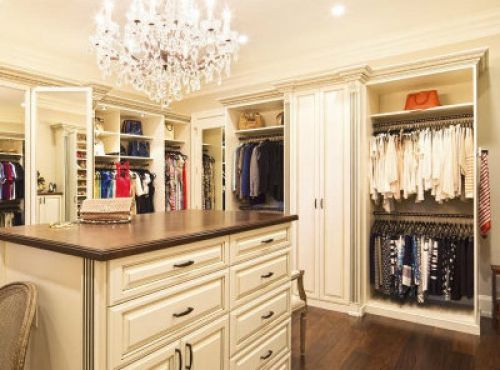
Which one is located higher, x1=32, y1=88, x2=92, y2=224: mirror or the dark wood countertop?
x1=32, y1=88, x2=92, y2=224: mirror

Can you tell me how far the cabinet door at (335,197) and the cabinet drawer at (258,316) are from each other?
1457 millimetres

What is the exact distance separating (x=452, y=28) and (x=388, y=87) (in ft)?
2.79

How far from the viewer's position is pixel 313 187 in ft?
12.4

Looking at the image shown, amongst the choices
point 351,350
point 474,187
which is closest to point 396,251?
point 474,187

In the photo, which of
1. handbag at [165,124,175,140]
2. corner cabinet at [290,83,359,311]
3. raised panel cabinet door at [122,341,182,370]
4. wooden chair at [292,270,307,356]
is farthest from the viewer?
handbag at [165,124,175,140]

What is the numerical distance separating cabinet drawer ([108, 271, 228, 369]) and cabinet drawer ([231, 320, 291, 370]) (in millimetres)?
359

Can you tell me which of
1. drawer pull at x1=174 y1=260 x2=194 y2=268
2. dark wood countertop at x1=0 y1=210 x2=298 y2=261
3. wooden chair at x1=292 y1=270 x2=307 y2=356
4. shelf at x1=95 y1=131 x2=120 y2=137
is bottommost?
wooden chair at x1=292 y1=270 x2=307 y2=356

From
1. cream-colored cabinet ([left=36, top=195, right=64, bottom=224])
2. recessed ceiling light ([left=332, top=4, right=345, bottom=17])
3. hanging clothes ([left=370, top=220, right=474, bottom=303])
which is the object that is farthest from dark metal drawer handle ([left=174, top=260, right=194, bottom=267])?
cream-colored cabinet ([left=36, top=195, right=64, bottom=224])

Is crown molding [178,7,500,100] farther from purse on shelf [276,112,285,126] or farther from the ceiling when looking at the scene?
purse on shelf [276,112,285,126]

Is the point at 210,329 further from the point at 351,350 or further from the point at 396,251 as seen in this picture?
the point at 396,251

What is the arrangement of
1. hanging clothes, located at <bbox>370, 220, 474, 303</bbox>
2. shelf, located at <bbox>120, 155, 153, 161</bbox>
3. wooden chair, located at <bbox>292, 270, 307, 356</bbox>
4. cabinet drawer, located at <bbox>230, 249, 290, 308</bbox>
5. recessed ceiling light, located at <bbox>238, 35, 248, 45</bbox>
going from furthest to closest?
1. shelf, located at <bbox>120, 155, 153, 161</bbox>
2. recessed ceiling light, located at <bbox>238, 35, 248, 45</bbox>
3. hanging clothes, located at <bbox>370, 220, 474, 303</bbox>
4. wooden chair, located at <bbox>292, 270, 307, 356</bbox>
5. cabinet drawer, located at <bbox>230, 249, 290, 308</bbox>

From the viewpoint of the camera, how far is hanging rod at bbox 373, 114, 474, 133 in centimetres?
344

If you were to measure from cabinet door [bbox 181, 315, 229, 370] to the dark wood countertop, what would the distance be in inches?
16.7

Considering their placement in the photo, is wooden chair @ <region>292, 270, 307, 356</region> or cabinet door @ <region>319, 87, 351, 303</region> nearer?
wooden chair @ <region>292, 270, 307, 356</region>
